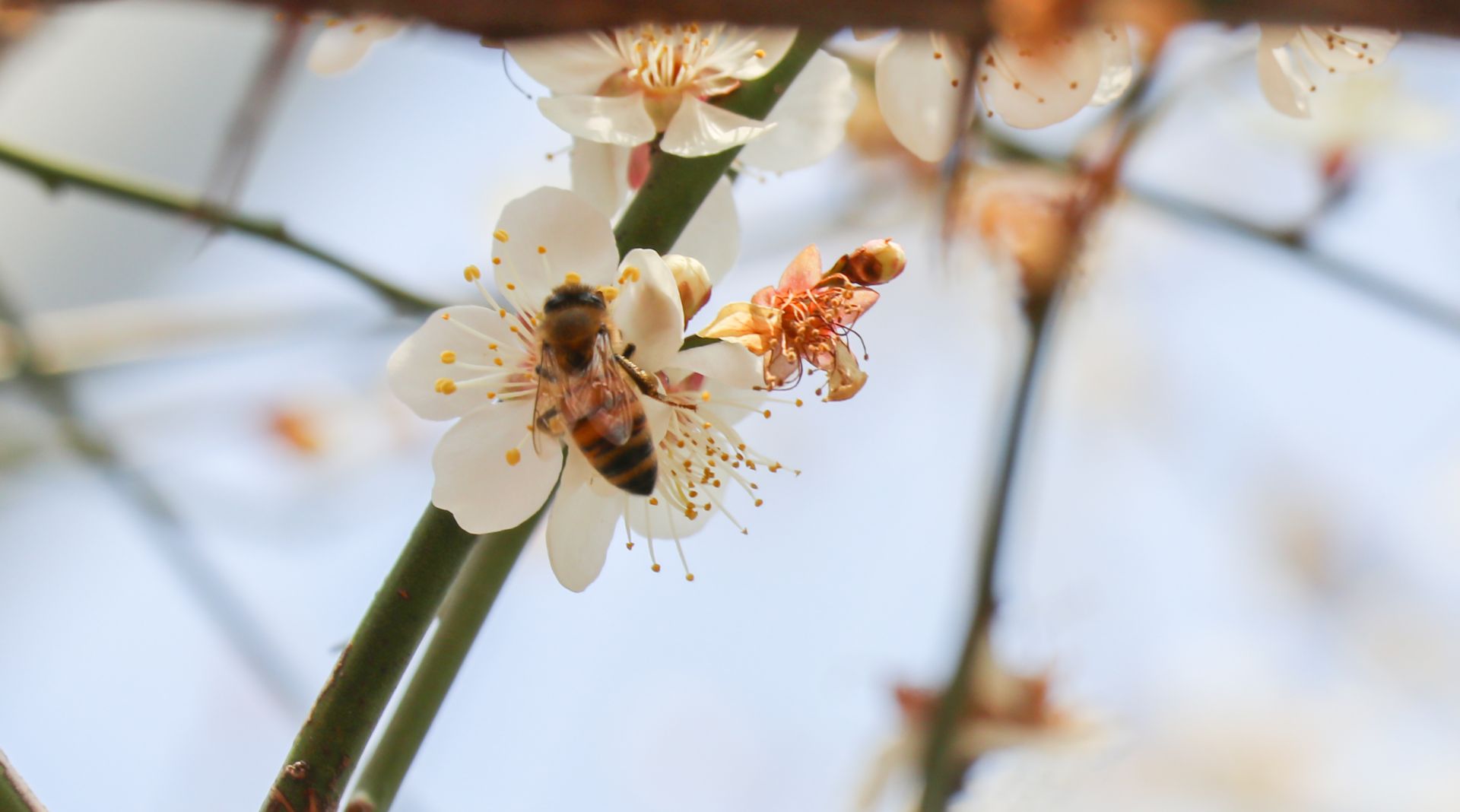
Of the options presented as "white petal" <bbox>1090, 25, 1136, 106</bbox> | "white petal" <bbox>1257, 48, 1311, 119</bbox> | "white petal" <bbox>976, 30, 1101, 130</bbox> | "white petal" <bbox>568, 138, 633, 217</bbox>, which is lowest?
"white petal" <bbox>568, 138, 633, 217</bbox>

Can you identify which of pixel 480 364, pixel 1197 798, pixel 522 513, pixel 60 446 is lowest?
pixel 522 513

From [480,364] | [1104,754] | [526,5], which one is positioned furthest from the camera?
[1104,754]

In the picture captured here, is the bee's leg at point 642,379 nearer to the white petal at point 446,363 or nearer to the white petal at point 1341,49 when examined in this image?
the white petal at point 446,363

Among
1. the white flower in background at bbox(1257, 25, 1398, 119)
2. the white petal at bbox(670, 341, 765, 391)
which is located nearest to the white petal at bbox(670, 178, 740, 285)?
the white petal at bbox(670, 341, 765, 391)

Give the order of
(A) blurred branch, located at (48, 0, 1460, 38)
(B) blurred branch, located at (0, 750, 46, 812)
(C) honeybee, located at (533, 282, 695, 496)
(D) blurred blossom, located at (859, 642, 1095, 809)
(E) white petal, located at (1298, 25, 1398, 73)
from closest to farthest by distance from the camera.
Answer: (A) blurred branch, located at (48, 0, 1460, 38) < (B) blurred branch, located at (0, 750, 46, 812) < (C) honeybee, located at (533, 282, 695, 496) < (E) white petal, located at (1298, 25, 1398, 73) < (D) blurred blossom, located at (859, 642, 1095, 809)

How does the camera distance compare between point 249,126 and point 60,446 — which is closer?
point 249,126

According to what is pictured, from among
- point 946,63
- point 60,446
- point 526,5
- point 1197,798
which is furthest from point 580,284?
point 1197,798

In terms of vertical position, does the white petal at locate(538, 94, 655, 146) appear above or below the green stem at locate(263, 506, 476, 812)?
above

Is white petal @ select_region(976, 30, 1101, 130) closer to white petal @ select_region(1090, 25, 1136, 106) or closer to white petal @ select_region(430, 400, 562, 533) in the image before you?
white petal @ select_region(1090, 25, 1136, 106)

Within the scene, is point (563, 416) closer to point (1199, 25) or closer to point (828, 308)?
point (828, 308)
